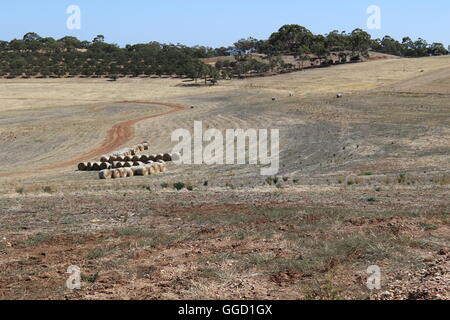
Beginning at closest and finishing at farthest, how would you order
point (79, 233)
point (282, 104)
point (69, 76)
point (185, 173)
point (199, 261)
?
point (199, 261)
point (79, 233)
point (185, 173)
point (282, 104)
point (69, 76)

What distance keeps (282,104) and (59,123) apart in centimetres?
2935

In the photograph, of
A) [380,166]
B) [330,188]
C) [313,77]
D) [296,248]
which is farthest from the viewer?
[313,77]

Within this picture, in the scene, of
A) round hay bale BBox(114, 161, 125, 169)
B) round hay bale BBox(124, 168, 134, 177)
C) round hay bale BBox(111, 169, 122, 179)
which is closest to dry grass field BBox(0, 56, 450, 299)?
round hay bale BBox(111, 169, 122, 179)

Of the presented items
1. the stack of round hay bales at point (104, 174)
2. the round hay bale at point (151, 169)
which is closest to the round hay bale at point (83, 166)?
the stack of round hay bales at point (104, 174)

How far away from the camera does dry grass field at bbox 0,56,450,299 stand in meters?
10.6

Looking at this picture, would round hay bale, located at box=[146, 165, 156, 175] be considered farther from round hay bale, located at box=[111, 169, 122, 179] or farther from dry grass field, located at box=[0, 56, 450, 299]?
round hay bale, located at box=[111, 169, 122, 179]

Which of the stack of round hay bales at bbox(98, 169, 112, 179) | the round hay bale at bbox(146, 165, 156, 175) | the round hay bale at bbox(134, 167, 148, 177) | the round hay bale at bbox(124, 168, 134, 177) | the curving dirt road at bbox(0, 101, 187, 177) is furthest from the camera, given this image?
the curving dirt road at bbox(0, 101, 187, 177)

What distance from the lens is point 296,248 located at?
12.9 meters

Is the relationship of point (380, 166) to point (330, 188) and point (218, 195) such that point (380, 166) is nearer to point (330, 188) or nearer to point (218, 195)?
point (330, 188)

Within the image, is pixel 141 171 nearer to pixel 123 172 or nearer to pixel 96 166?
pixel 123 172

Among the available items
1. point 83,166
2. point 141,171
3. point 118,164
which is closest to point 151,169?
point 141,171

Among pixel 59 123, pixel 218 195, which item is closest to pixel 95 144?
pixel 59 123

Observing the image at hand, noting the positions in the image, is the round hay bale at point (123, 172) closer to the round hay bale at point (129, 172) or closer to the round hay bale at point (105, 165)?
the round hay bale at point (129, 172)

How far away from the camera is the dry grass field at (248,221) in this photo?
10.6m
